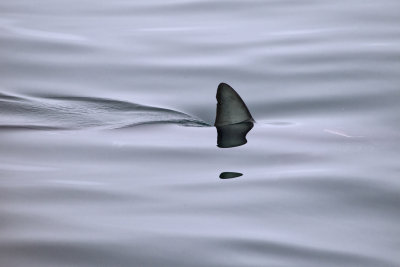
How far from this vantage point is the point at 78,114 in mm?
7078

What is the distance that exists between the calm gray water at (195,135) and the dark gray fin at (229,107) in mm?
141

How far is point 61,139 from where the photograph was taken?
6172 millimetres

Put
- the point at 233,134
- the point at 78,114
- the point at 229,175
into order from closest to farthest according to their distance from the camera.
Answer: the point at 229,175, the point at 233,134, the point at 78,114

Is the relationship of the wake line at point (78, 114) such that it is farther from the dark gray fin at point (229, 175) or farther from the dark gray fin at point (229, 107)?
the dark gray fin at point (229, 175)

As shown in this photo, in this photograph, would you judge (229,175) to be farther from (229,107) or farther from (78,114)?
(78,114)

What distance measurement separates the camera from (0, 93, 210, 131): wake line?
6727 millimetres

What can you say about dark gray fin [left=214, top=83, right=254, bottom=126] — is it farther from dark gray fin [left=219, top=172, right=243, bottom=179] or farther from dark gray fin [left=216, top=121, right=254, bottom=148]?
dark gray fin [left=219, top=172, right=243, bottom=179]

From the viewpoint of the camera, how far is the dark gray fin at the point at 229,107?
6.28m

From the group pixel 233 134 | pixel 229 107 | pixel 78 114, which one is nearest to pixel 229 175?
pixel 233 134

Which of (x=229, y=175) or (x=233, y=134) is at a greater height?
(x=233, y=134)

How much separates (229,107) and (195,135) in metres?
0.32

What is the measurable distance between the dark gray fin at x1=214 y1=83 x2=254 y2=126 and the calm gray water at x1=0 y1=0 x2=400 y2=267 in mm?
141

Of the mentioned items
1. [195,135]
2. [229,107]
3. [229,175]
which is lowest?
[229,175]

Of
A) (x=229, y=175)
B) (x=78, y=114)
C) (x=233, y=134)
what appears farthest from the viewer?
(x=78, y=114)
